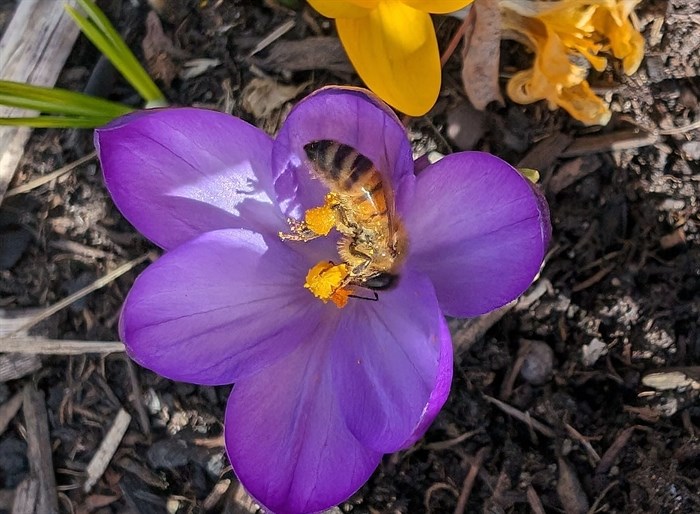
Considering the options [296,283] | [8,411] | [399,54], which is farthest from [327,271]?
[8,411]

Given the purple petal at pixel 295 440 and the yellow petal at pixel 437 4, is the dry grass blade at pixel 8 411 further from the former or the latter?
the yellow petal at pixel 437 4

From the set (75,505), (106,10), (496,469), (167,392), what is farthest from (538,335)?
(106,10)

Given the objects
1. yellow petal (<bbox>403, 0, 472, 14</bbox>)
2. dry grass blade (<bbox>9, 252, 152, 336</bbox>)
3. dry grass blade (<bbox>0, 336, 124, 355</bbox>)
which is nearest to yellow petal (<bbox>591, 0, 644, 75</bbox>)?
yellow petal (<bbox>403, 0, 472, 14</bbox>)

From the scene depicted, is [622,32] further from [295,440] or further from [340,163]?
[295,440]

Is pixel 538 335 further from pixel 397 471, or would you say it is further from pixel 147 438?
pixel 147 438

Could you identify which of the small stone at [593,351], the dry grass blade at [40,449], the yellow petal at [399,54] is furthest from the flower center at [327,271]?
the dry grass blade at [40,449]
